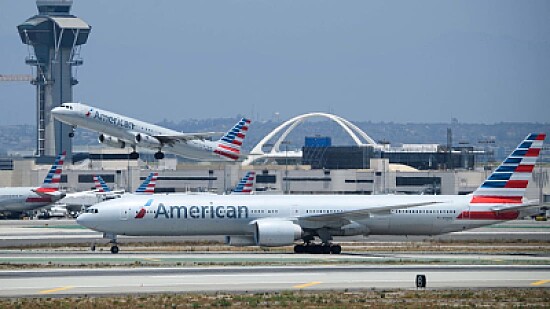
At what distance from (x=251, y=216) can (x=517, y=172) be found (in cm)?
1931

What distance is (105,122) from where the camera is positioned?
99.4 meters

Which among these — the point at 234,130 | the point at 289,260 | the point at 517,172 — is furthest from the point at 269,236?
the point at 234,130

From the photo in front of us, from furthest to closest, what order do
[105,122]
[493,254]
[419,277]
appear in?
[105,122], [493,254], [419,277]

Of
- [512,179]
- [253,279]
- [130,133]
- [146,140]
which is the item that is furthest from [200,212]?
[130,133]

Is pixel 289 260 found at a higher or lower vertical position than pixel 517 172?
lower

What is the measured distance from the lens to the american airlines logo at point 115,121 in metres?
99.0

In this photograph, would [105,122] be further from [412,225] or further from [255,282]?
[255,282]

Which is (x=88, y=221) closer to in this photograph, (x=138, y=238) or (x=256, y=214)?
(x=256, y=214)

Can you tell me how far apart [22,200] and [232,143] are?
30914 mm

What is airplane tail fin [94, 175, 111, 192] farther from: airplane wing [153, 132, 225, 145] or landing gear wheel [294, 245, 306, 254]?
landing gear wheel [294, 245, 306, 254]

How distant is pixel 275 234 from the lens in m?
71.2

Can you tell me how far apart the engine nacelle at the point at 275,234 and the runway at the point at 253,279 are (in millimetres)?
12133

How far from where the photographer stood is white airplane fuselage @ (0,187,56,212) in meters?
133

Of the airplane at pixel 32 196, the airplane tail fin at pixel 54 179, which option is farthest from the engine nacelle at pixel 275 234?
the airplane tail fin at pixel 54 179
